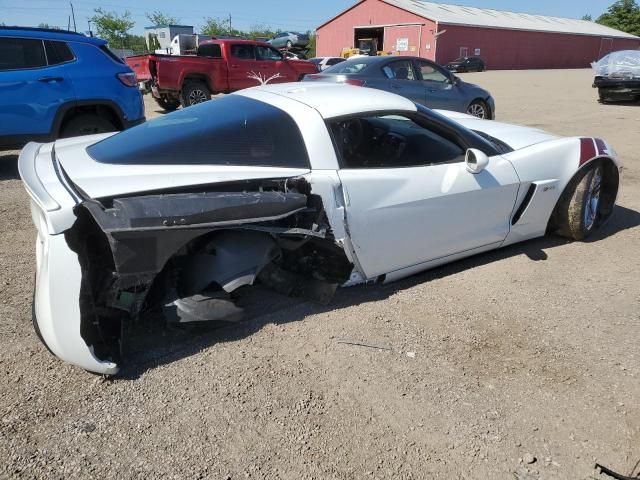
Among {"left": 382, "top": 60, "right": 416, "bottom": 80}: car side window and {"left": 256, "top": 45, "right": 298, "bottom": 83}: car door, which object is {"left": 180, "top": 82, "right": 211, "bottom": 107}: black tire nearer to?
{"left": 256, "top": 45, "right": 298, "bottom": 83}: car door

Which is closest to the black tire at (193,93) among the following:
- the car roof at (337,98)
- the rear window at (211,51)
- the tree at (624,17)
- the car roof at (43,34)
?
the rear window at (211,51)

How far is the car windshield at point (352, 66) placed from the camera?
9.59 meters

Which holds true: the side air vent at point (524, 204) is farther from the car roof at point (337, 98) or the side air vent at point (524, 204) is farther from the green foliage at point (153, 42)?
the green foliage at point (153, 42)

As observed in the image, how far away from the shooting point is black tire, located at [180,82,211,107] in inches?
479

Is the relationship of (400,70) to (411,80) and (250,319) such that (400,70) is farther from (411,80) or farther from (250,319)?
(250,319)

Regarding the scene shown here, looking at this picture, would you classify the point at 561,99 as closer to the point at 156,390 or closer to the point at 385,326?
the point at 385,326

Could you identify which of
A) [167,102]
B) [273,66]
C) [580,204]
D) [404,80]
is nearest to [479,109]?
[404,80]

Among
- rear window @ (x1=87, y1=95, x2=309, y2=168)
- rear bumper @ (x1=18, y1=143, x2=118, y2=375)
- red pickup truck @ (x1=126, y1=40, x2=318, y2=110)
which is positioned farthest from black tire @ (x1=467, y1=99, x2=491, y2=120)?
rear bumper @ (x1=18, y1=143, x2=118, y2=375)

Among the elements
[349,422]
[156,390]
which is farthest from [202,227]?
[349,422]

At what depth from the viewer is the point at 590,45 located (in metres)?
51.4

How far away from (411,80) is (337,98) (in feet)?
22.6

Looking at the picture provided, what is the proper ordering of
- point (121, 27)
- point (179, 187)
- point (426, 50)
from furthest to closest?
point (121, 27) → point (426, 50) → point (179, 187)

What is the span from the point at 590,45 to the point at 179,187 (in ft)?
195

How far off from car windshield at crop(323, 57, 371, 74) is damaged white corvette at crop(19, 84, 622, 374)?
614cm
